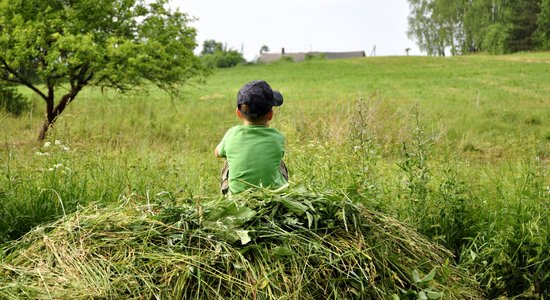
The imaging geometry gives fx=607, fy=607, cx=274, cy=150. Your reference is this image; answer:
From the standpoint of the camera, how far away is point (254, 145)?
4.20m

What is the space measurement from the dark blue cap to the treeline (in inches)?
2502

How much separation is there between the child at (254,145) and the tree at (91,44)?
8753 mm

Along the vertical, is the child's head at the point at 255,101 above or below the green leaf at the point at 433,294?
above

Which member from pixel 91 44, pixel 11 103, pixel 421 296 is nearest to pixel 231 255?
pixel 421 296

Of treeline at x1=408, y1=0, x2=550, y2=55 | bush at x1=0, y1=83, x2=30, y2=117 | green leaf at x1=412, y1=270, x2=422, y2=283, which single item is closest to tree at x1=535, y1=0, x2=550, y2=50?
treeline at x1=408, y1=0, x2=550, y2=55

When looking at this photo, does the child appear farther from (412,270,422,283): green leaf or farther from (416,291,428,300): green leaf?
(416,291,428,300): green leaf

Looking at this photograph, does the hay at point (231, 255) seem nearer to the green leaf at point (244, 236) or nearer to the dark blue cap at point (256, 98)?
the green leaf at point (244, 236)

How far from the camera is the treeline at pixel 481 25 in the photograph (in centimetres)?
6512

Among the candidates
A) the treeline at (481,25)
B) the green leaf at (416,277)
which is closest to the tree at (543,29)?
the treeline at (481,25)

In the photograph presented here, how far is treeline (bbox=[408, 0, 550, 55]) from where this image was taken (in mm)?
65125

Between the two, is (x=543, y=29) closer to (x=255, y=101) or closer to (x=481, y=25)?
(x=481, y=25)

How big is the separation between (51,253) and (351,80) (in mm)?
32429

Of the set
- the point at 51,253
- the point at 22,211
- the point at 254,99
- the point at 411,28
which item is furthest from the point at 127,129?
the point at 411,28

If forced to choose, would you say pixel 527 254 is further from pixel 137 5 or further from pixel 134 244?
pixel 137 5
